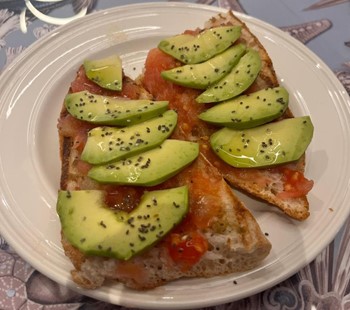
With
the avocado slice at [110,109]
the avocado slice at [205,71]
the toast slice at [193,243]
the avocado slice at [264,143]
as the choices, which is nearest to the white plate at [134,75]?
the toast slice at [193,243]

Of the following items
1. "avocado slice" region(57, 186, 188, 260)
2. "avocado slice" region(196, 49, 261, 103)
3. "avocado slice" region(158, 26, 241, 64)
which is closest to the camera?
"avocado slice" region(57, 186, 188, 260)

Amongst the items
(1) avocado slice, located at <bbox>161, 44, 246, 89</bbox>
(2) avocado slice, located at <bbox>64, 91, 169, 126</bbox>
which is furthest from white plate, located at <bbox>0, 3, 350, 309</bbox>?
(1) avocado slice, located at <bbox>161, 44, 246, 89</bbox>

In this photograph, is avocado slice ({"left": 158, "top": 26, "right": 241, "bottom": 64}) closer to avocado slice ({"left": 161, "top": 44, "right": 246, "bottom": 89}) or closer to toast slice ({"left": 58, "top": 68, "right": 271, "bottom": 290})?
avocado slice ({"left": 161, "top": 44, "right": 246, "bottom": 89})

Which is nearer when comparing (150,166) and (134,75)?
(150,166)

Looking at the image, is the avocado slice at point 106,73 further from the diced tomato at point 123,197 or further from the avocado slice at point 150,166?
the diced tomato at point 123,197

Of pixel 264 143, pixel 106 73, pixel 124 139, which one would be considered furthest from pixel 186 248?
pixel 106 73

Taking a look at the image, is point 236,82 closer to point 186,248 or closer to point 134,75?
point 134,75

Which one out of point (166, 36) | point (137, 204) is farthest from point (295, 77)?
point (137, 204)
